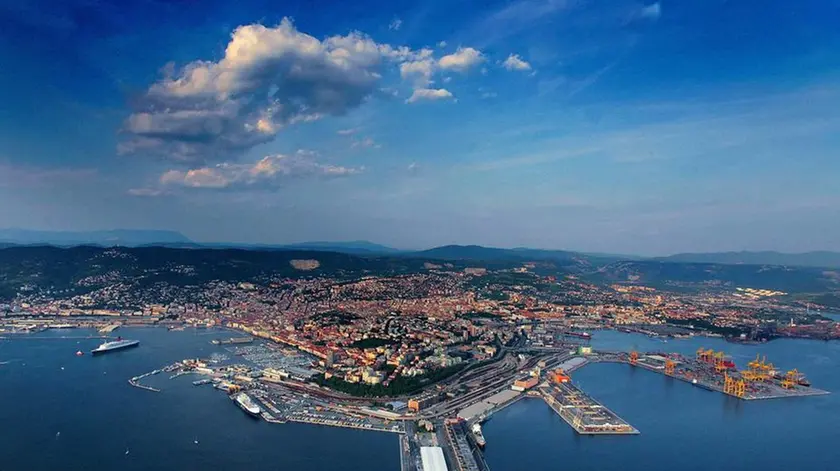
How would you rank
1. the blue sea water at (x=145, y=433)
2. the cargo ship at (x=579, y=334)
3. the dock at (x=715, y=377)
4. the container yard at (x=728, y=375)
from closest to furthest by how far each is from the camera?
the blue sea water at (x=145, y=433)
the dock at (x=715, y=377)
the container yard at (x=728, y=375)
the cargo ship at (x=579, y=334)

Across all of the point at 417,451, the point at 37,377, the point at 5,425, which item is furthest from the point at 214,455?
the point at 37,377

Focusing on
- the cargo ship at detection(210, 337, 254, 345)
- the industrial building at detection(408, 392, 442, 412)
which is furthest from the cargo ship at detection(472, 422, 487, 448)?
the cargo ship at detection(210, 337, 254, 345)

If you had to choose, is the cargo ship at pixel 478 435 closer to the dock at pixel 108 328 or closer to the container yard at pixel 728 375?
the container yard at pixel 728 375

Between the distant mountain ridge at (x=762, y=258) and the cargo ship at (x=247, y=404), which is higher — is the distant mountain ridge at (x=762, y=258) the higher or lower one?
the higher one

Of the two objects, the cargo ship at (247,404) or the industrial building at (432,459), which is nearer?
the industrial building at (432,459)

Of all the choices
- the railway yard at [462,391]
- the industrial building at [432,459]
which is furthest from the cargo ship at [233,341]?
the industrial building at [432,459]

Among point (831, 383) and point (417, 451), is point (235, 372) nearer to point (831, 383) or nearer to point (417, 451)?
point (417, 451)

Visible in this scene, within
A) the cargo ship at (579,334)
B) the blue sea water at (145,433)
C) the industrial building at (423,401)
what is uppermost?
the cargo ship at (579,334)
